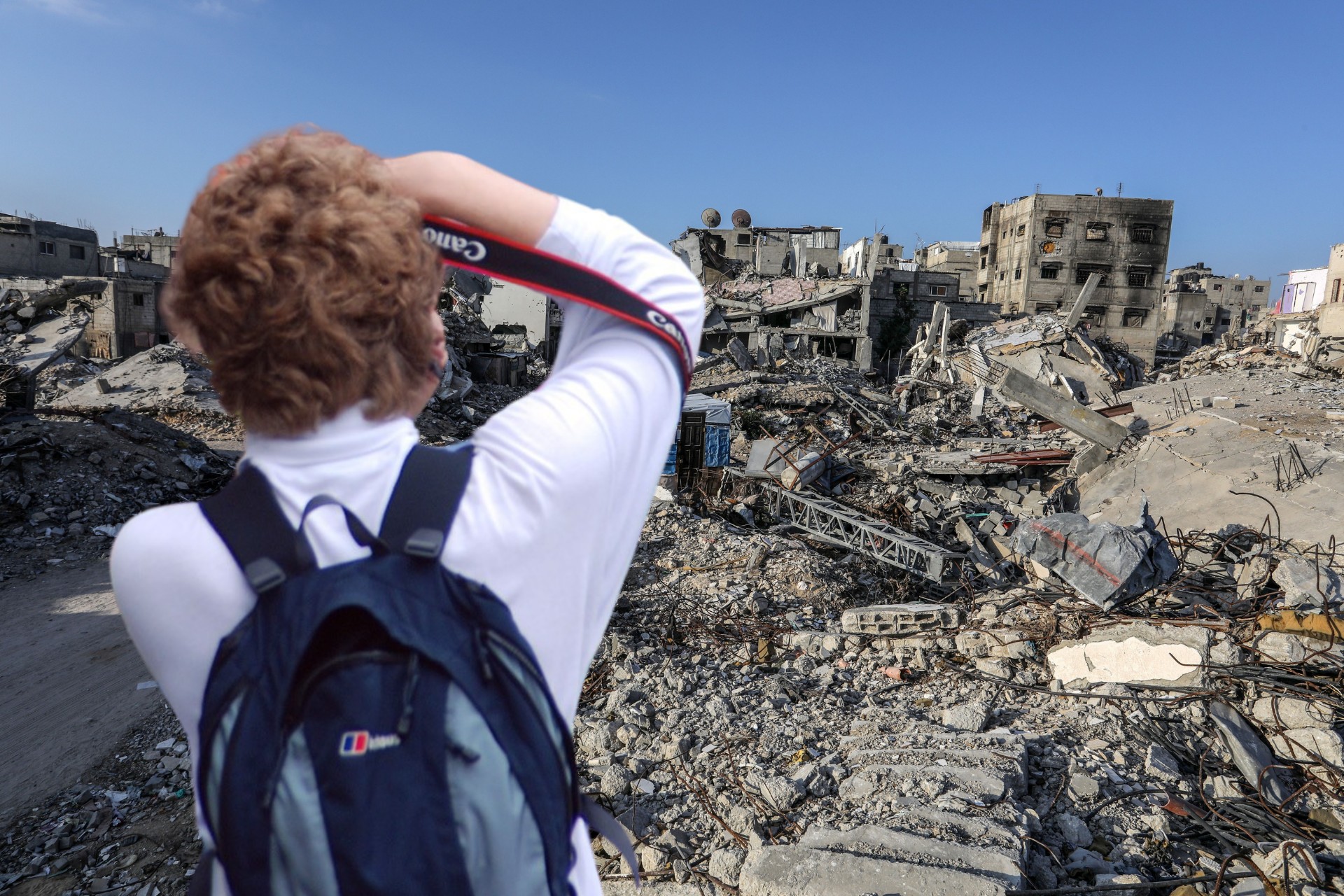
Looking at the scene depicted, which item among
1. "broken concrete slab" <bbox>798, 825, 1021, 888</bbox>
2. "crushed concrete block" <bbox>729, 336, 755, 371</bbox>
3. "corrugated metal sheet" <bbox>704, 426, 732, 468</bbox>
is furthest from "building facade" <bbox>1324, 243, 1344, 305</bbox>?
"broken concrete slab" <bbox>798, 825, 1021, 888</bbox>

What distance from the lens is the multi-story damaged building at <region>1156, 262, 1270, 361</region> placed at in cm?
4916

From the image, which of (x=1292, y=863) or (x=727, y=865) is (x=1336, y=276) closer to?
(x=1292, y=863)

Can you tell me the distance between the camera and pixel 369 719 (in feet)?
2.78

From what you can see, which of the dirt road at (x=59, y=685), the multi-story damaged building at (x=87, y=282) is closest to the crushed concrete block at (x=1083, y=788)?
the dirt road at (x=59, y=685)

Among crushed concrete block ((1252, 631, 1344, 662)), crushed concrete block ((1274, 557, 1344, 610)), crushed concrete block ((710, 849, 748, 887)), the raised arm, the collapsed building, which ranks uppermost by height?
the collapsed building

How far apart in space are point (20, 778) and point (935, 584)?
9.24 meters

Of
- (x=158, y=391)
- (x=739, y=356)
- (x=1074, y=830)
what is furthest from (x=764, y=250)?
(x=1074, y=830)

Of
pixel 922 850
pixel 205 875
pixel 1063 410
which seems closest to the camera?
pixel 205 875

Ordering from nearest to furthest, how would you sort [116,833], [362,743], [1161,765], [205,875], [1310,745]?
[362,743] → [205,875] → [116,833] → [1161,765] → [1310,745]

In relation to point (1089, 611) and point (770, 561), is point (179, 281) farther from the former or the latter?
point (770, 561)

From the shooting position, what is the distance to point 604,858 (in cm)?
378

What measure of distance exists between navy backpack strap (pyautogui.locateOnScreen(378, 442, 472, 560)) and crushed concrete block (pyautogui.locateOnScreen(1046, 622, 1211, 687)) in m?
6.31

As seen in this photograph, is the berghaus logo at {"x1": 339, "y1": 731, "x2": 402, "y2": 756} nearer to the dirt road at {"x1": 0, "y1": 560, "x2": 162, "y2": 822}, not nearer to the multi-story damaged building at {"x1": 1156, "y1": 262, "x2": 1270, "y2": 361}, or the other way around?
the dirt road at {"x1": 0, "y1": 560, "x2": 162, "y2": 822}

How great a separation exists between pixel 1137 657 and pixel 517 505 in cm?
644
